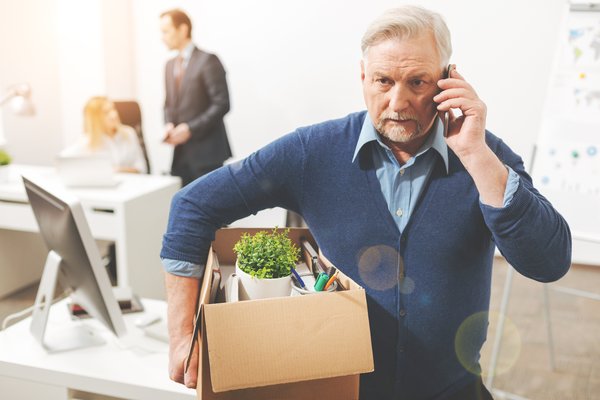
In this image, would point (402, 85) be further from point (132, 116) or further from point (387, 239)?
point (132, 116)

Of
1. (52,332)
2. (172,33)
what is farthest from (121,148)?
(52,332)

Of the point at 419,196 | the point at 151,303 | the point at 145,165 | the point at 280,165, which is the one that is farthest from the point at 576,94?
the point at 145,165

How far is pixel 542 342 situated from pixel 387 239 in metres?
2.27

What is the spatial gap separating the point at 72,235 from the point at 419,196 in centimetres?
79

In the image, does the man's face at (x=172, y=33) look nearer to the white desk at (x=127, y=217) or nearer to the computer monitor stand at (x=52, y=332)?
the white desk at (x=127, y=217)

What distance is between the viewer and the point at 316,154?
3.92 feet

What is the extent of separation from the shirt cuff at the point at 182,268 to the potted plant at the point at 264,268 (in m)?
0.19

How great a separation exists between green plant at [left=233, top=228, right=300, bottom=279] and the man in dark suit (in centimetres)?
280

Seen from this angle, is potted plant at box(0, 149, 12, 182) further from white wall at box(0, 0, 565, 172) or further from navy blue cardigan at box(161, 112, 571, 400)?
navy blue cardigan at box(161, 112, 571, 400)

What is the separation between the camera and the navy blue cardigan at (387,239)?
1129 millimetres

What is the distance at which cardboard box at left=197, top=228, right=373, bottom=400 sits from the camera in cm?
82

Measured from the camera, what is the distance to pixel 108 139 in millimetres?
3490

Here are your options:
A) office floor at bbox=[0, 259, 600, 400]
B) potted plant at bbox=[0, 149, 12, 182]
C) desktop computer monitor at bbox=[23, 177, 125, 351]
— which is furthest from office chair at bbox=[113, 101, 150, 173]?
desktop computer monitor at bbox=[23, 177, 125, 351]

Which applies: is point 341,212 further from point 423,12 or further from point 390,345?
point 423,12
